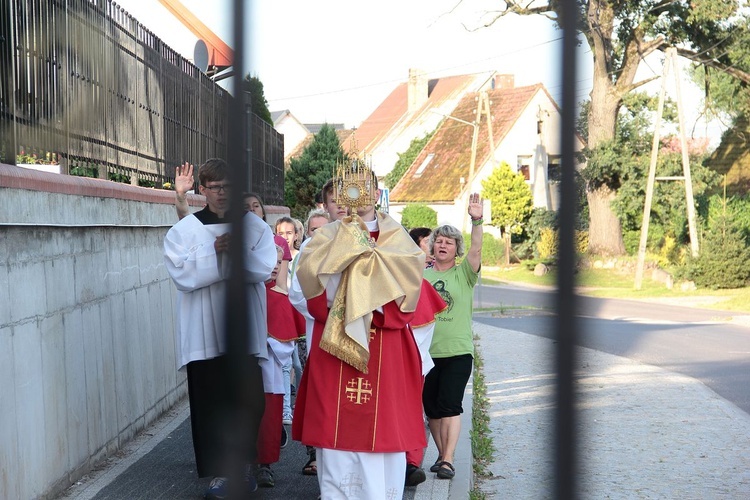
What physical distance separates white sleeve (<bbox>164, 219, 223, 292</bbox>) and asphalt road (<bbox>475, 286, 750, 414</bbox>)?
2265 mm

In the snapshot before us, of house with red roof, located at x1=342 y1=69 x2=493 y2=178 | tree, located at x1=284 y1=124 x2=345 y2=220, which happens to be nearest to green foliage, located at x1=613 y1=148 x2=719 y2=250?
tree, located at x1=284 y1=124 x2=345 y2=220

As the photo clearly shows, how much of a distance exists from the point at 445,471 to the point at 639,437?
2.62m

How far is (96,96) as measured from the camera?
7.05 m

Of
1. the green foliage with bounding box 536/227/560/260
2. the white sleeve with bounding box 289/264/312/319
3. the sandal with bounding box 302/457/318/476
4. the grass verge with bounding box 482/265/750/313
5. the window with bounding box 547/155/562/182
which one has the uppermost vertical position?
the window with bounding box 547/155/562/182

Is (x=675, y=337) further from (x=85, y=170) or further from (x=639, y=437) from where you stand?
(x=85, y=170)

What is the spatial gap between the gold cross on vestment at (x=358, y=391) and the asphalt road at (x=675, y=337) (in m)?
1.94

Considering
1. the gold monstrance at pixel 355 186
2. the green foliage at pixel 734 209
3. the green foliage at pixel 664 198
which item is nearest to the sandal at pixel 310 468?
the gold monstrance at pixel 355 186

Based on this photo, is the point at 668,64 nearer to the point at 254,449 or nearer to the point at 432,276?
the point at 432,276

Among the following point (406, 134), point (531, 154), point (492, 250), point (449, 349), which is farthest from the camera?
point (406, 134)

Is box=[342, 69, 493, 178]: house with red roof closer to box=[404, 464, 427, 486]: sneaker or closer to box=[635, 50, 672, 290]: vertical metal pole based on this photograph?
box=[635, 50, 672, 290]: vertical metal pole

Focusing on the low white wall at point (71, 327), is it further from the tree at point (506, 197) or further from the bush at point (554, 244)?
the tree at point (506, 197)

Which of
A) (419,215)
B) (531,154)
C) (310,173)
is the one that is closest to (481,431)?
(531,154)

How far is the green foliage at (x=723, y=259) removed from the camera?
2831 cm

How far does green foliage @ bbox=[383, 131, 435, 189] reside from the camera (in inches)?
2232
